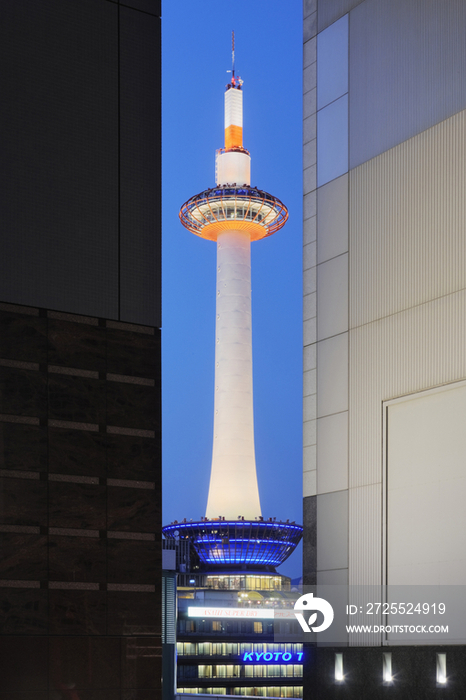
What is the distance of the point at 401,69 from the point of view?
91.1 ft

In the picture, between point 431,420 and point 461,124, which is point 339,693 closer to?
point 431,420

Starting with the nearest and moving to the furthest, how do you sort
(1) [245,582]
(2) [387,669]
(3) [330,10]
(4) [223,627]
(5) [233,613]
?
(2) [387,669] → (3) [330,10] → (4) [223,627] → (5) [233,613] → (1) [245,582]

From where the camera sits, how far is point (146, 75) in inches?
928

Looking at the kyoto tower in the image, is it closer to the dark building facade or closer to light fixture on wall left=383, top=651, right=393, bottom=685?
light fixture on wall left=383, top=651, right=393, bottom=685

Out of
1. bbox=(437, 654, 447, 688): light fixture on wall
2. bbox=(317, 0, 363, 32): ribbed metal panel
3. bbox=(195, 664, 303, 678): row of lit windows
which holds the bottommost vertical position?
bbox=(195, 664, 303, 678): row of lit windows

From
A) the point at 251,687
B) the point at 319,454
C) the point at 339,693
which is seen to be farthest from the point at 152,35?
the point at 251,687

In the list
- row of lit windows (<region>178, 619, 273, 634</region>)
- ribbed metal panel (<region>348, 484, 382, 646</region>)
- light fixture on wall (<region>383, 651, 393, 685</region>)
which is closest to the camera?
light fixture on wall (<region>383, 651, 393, 685</region>)

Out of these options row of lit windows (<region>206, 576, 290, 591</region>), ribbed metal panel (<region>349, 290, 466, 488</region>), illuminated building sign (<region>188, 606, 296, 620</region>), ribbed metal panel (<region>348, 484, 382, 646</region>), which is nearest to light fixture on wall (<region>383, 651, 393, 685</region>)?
ribbed metal panel (<region>348, 484, 382, 646</region>)

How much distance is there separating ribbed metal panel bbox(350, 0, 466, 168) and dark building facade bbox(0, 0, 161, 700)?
8.20 meters

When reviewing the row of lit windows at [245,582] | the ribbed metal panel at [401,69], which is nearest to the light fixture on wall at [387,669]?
the ribbed metal panel at [401,69]

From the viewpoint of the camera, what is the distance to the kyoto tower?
437 feet

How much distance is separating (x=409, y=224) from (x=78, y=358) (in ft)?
35.9

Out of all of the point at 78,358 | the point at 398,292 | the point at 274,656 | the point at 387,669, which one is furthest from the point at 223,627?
the point at 78,358

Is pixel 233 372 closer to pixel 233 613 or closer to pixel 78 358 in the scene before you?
pixel 233 613
